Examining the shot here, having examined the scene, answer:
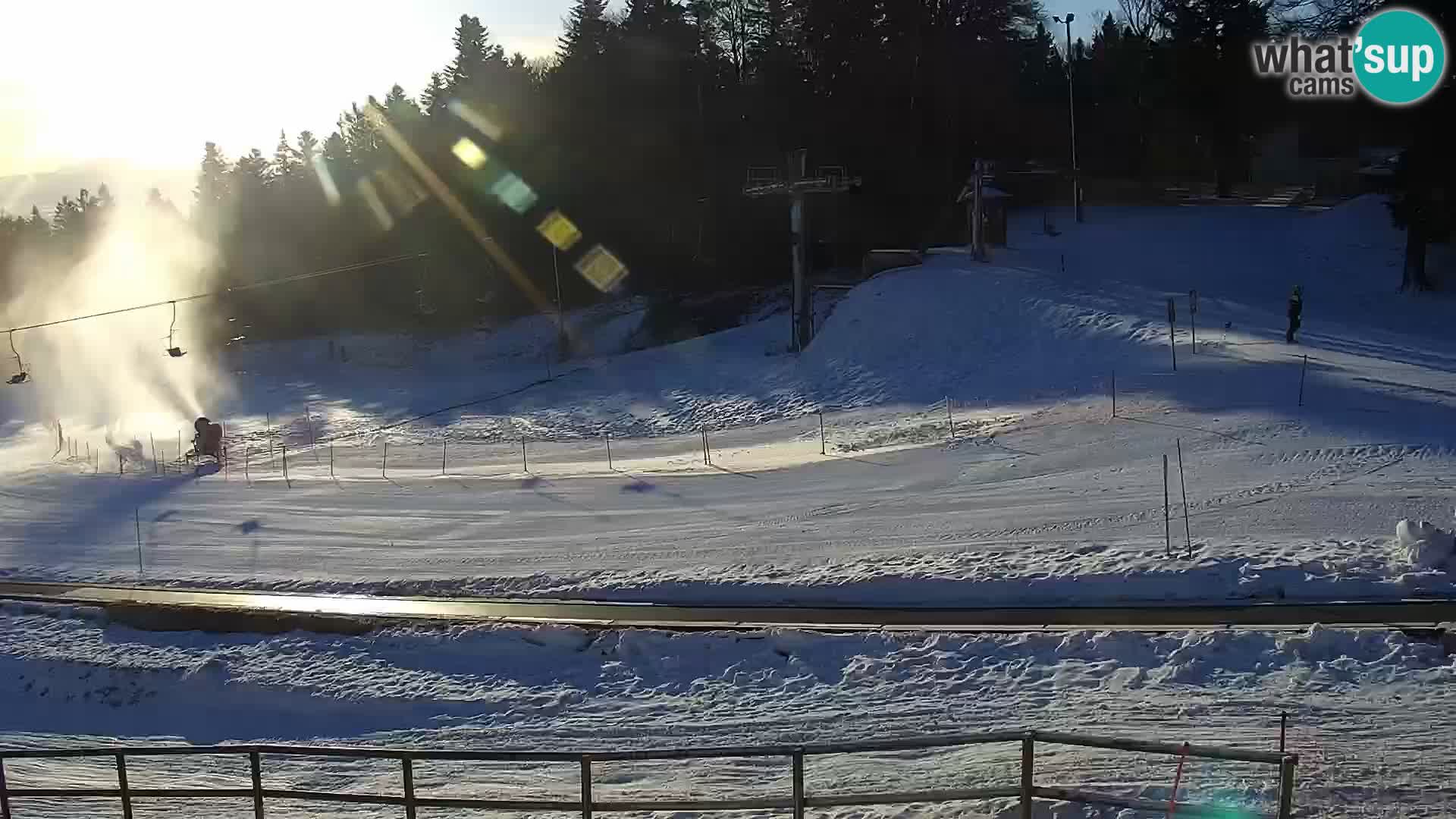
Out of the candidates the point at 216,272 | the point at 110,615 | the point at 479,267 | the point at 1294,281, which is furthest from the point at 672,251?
the point at 110,615

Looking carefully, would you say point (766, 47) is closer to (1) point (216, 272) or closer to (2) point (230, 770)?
(1) point (216, 272)

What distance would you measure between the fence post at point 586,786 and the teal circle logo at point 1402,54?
36.9m

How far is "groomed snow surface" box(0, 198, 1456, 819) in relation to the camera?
1424 cm

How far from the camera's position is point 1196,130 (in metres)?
61.9

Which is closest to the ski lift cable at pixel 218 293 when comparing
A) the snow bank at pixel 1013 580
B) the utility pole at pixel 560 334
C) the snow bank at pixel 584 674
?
the utility pole at pixel 560 334

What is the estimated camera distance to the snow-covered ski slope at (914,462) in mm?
20312

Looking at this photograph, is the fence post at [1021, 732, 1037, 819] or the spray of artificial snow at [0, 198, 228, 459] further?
the spray of artificial snow at [0, 198, 228, 459]

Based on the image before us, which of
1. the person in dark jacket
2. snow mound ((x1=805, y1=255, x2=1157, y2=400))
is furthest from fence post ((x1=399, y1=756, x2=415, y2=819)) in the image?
the person in dark jacket

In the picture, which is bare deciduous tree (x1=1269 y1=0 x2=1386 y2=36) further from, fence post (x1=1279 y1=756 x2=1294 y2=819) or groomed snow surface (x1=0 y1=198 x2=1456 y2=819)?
fence post (x1=1279 y1=756 x2=1294 y2=819)

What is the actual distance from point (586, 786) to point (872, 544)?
13.1m

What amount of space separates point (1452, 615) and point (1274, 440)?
29.9 ft

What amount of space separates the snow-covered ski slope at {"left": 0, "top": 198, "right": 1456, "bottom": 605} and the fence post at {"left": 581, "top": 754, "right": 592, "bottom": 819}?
10322mm

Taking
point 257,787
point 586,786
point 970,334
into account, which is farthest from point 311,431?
point 586,786

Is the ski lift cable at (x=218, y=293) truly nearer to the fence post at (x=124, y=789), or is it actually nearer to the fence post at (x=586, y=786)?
the fence post at (x=124, y=789)
